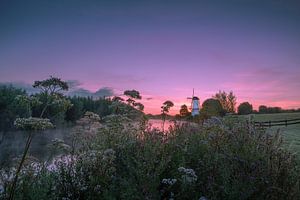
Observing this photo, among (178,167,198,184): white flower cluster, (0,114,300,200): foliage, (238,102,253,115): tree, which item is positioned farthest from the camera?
(238,102,253,115): tree

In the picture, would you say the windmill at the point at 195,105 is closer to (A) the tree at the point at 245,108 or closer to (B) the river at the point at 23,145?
(B) the river at the point at 23,145

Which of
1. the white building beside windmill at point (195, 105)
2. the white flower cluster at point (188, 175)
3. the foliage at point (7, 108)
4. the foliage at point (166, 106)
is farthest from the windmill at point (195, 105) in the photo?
the white flower cluster at point (188, 175)

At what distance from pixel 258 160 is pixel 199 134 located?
78.9 inches

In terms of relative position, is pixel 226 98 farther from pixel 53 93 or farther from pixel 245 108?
pixel 53 93

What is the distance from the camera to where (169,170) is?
5.88m

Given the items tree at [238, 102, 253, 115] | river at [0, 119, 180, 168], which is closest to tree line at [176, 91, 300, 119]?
tree at [238, 102, 253, 115]

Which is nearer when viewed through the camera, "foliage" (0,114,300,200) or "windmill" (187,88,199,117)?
"foliage" (0,114,300,200)

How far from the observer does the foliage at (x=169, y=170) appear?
468 centimetres

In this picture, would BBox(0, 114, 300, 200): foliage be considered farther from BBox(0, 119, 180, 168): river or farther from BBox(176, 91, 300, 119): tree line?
BBox(176, 91, 300, 119): tree line

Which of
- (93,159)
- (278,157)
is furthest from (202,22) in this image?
(93,159)

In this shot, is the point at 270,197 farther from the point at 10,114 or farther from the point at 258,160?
the point at 10,114

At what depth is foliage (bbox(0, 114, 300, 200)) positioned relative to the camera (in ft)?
15.4

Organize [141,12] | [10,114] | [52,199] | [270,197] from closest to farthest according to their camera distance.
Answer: [270,197]
[52,199]
[141,12]
[10,114]

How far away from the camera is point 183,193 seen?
16.3ft
